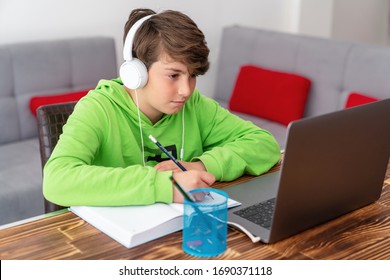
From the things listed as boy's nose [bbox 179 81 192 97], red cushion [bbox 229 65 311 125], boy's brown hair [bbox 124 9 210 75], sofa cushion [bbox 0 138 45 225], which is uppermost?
boy's brown hair [bbox 124 9 210 75]

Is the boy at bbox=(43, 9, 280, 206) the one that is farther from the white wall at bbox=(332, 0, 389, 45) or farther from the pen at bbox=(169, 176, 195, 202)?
the white wall at bbox=(332, 0, 389, 45)

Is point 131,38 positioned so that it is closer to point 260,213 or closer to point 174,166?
point 174,166

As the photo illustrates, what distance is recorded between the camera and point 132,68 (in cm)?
142

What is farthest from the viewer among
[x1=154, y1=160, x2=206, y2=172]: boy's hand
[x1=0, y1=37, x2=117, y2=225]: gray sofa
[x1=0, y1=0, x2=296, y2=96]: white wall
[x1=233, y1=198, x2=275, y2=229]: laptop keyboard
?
[x1=0, y1=0, x2=296, y2=96]: white wall

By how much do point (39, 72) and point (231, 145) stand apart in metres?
1.49

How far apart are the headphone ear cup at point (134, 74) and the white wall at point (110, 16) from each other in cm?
152

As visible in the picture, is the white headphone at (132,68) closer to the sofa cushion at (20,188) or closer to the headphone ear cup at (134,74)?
the headphone ear cup at (134,74)

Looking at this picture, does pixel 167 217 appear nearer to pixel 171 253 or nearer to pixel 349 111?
pixel 171 253

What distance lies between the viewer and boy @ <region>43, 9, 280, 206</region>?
48.0 inches

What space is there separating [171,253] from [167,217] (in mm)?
92

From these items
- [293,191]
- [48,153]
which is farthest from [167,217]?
[48,153]

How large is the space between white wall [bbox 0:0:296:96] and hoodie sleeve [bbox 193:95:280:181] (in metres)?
1.46

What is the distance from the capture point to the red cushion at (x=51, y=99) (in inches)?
106

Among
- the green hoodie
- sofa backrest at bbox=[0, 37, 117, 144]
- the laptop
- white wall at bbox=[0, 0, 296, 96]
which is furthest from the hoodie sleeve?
white wall at bbox=[0, 0, 296, 96]
